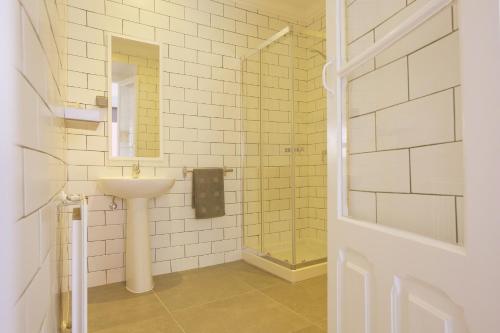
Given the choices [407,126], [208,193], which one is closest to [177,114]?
[208,193]

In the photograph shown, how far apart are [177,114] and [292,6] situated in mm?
1933

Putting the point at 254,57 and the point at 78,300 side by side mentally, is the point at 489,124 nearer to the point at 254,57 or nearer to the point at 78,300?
the point at 78,300

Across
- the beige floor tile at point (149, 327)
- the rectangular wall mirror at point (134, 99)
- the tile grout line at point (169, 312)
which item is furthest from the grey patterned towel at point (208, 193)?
the beige floor tile at point (149, 327)

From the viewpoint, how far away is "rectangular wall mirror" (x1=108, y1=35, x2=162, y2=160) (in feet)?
8.01

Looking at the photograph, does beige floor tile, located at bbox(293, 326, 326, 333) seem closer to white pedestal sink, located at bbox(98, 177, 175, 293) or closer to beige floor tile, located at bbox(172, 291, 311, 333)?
beige floor tile, located at bbox(172, 291, 311, 333)

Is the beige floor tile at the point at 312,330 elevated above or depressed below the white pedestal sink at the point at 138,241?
below

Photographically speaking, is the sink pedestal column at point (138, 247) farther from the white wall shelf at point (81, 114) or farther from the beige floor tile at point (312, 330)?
→ the beige floor tile at point (312, 330)

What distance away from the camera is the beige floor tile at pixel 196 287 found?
2.11 meters

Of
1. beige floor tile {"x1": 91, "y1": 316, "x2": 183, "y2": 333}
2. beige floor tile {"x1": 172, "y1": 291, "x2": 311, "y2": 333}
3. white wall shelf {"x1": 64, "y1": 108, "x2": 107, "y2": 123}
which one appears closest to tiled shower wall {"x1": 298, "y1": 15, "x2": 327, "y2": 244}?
beige floor tile {"x1": 172, "y1": 291, "x2": 311, "y2": 333}

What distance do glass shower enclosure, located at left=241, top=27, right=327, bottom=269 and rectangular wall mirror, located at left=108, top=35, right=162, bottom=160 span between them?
921mm

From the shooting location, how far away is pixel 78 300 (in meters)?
0.73

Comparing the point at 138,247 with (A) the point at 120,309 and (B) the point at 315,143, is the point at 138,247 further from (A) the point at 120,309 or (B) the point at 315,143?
(B) the point at 315,143

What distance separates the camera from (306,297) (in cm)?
214

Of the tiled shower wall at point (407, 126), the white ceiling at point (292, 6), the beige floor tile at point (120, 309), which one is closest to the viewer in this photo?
the tiled shower wall at point (407, 126)
